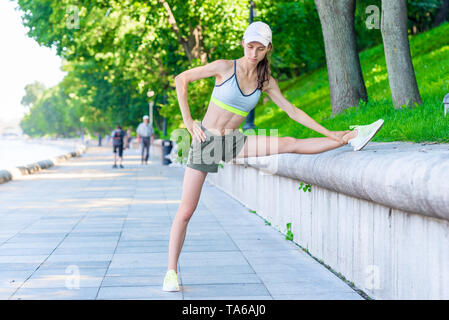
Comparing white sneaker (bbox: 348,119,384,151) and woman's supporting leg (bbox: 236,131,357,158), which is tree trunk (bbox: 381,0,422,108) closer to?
white sneaker (bbox: 348,119,384,151)

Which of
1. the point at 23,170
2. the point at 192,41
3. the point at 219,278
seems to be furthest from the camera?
the point at 192,41

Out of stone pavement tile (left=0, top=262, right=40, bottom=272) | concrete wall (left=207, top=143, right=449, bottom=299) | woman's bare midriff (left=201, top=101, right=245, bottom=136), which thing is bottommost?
stone pavement tile (left=0, top=262, right=40, bottom=272)

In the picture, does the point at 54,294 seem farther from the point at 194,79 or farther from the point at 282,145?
the point at 282,145

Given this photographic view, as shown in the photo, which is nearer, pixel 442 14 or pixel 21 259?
pixel 21 259

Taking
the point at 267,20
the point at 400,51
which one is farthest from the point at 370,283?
the point at 267,20

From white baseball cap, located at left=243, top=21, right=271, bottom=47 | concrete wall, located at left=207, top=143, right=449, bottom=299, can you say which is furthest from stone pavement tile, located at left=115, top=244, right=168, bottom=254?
white baseball cap, located at left=243, top=21, right=271, bottom=47

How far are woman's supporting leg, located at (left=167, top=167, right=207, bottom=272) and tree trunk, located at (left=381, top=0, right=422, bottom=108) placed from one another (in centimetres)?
531

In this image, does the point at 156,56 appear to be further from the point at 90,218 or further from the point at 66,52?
the point at 90,218

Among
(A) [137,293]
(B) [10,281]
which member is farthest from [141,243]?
(A) [137,293]

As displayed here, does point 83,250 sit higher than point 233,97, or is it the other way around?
point 233,97

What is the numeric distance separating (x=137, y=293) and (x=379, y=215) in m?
2.08

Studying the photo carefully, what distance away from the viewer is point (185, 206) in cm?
552

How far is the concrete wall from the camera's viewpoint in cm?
408

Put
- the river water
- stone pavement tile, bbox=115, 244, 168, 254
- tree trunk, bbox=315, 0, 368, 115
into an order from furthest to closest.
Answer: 1. the river water
2. tree trunk, bbox=315, 0, 368, 115
3. stone pavement tile, bbox=115, 244, 168, 254
